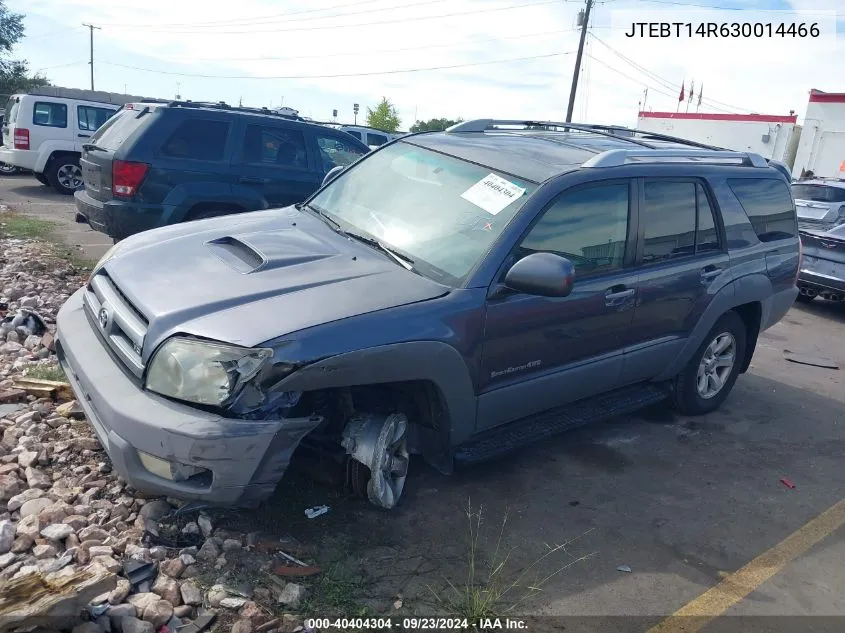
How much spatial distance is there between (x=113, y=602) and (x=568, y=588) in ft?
6.35

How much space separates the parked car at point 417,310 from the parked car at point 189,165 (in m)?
3.01

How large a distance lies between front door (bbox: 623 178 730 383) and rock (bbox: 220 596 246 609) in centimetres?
271

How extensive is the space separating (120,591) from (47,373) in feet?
7.76

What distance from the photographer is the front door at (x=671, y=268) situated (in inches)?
171

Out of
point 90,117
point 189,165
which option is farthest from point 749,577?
point 90,117

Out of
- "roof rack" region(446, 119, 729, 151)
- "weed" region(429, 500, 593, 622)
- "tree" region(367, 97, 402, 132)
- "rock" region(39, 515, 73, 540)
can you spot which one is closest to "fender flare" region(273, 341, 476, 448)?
"weed" region(429, 500, 593, 622)

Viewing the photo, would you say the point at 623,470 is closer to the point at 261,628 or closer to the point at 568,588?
the point at 568,588

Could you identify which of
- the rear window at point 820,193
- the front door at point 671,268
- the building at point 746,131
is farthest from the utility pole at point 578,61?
the front door at point 671,268

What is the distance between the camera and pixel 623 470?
4.43 metres

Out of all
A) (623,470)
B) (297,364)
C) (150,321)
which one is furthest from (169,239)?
(623,470)

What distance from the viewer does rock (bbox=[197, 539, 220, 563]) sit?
9.87ft

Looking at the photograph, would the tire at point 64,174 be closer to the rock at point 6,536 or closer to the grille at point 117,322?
the grille at point 117,322

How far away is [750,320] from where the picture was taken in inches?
218

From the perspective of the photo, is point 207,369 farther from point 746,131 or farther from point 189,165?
point 746,131
